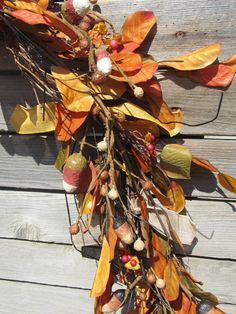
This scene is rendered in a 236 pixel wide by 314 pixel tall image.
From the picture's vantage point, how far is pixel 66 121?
86 cm

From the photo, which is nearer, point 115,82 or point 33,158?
point 115,82

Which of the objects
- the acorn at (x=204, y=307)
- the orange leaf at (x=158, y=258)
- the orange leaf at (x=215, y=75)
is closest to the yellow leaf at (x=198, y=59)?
the orange leaf at (x=215, y=75)

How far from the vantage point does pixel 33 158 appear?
1020mm

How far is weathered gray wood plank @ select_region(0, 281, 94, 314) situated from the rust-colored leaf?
0.48 m

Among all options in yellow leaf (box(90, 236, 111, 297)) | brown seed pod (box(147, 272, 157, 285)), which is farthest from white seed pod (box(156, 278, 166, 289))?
yellow leaf (box(90, 236, 111, 297))

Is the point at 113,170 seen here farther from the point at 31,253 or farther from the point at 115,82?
the point at 31,253

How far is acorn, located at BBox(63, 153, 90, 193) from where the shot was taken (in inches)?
32.4

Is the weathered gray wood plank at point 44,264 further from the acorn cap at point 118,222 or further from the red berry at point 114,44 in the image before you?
the red berry at point 114,44

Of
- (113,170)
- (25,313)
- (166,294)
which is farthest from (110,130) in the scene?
(25,313)

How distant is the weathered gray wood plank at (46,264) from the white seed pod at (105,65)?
1.73ft

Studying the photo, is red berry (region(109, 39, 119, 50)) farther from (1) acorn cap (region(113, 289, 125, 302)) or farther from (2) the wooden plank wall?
(1) acorn cap (region(113, 289, 125, 302))

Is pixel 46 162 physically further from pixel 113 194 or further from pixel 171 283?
pixel 171 283

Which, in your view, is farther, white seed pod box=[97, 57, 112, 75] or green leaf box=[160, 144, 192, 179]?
green leaf box=[160, 144, 192, 179]

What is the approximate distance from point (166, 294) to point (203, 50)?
50 cm
